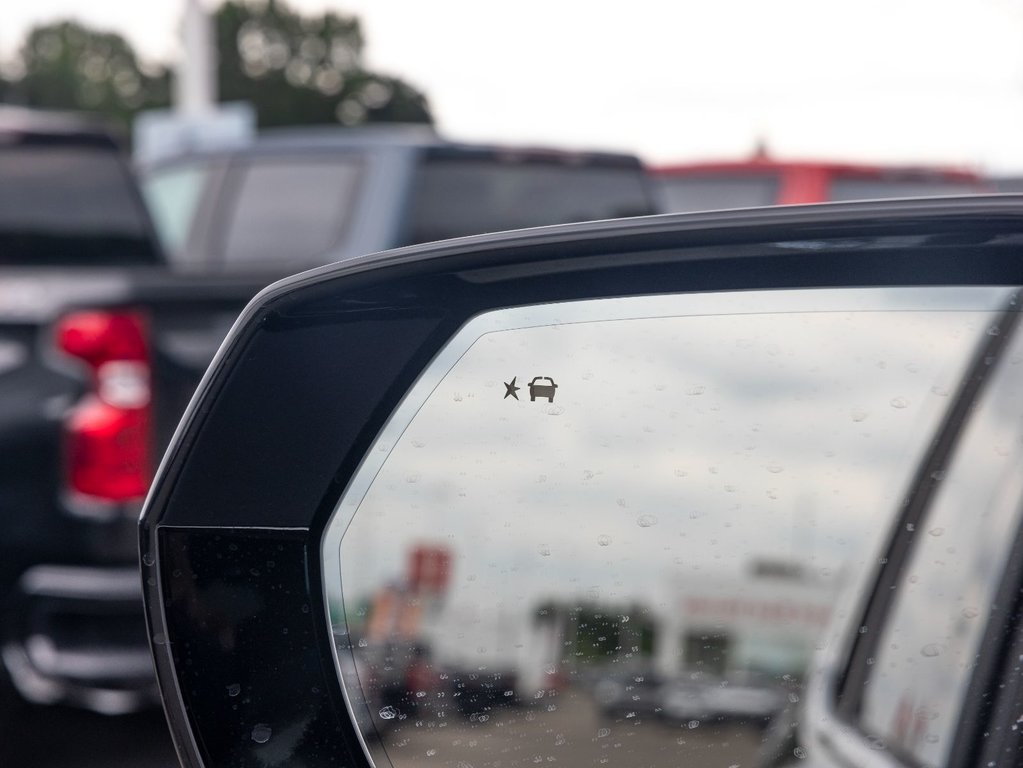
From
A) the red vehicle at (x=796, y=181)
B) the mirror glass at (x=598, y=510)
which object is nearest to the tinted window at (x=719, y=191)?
the red vehicle at (x=796, y=181)

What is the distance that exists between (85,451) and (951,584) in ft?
7.98

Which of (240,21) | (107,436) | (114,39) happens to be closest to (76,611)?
(107,436)

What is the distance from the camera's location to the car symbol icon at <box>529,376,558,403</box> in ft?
3.82

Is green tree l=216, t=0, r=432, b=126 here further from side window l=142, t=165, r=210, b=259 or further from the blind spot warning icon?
the blind spot warning icon

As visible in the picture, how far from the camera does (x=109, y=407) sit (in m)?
3.43

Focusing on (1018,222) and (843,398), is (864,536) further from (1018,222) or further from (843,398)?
(1018,222)

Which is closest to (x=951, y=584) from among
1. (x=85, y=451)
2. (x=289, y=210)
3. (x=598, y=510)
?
(x=598, y=510)

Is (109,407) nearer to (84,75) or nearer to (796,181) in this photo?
(796,181)

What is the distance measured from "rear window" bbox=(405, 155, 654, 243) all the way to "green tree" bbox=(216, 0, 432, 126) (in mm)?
74994

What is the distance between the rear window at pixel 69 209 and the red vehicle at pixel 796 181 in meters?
5.81

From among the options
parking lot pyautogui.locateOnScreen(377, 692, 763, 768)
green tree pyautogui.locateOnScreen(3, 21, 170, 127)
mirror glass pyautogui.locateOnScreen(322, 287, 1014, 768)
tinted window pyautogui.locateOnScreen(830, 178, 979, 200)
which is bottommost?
green tree pyautogui.locateOnScreen(3, 21, 170, 127)

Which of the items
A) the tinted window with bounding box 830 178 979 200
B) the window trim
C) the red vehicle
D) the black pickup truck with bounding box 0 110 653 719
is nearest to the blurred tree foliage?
the red vehicle

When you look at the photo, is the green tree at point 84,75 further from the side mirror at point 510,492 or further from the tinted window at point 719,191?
the side mirror at point 510,492

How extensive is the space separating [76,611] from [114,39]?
99823 millimetres
